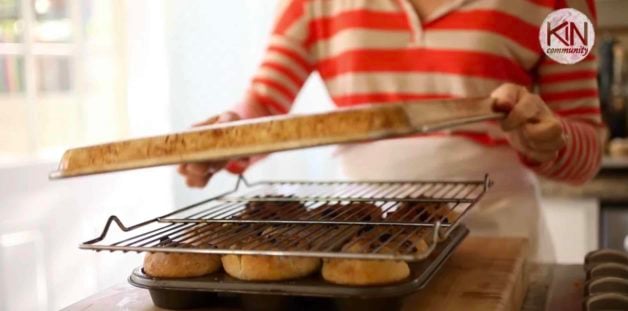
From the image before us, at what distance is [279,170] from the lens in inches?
55.4

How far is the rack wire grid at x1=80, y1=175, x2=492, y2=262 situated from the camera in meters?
0.51

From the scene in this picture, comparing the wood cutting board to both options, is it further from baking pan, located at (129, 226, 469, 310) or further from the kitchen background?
the kitchen background

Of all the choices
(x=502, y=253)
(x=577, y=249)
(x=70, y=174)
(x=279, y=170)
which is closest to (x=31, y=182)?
(x=279, y=170)

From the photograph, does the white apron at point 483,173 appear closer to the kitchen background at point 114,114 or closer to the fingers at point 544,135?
the fingers at point 544,135

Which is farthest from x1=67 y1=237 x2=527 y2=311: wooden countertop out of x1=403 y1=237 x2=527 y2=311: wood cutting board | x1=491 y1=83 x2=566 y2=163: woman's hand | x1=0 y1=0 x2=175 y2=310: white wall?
x1=0 y1=0 x2=175 y2=310: white wall

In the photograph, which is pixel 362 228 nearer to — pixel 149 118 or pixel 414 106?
pixel 414 106

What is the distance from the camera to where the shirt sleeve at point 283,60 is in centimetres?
94

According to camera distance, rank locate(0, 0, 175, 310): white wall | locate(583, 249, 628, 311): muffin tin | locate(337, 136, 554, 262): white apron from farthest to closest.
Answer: locate(0, 0, 175, 310): white wall → locate(337, 136, 554, 262): white apron → locate(583, 249, 628, 311): muffin tin

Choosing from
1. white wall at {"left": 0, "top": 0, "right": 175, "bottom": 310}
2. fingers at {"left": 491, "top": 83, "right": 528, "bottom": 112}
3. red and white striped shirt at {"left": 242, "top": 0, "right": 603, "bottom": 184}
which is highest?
red and white striped shirt at {"left": 242, "top": 0, "right": 603, "bottom": 184}

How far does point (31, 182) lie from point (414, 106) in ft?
2.68

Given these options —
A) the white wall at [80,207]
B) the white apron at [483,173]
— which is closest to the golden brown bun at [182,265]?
the white apron at [483,173]

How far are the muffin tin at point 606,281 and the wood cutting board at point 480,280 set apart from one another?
2.3 inches

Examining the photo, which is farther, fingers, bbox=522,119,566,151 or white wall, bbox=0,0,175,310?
white wall, bbox=0,0,175,310

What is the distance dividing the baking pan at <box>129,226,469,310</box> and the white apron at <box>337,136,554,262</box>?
285 millimetres
